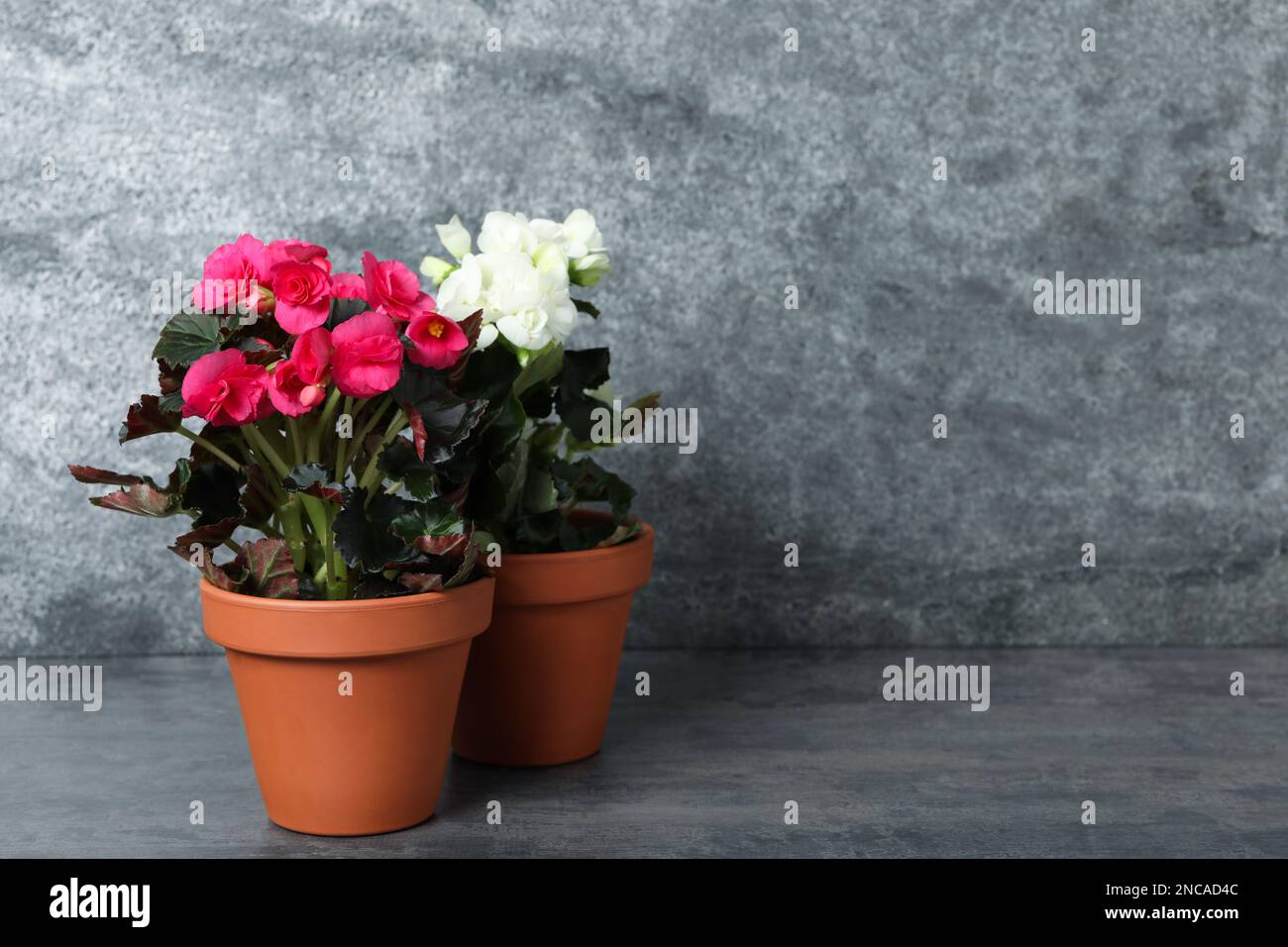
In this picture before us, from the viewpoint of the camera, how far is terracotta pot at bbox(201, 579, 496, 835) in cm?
126

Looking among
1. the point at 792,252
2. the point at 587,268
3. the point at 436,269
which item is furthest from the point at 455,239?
the point at 792,252

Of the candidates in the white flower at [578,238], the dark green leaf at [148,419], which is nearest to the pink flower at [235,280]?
Result: the dark green leaf at [148,419]

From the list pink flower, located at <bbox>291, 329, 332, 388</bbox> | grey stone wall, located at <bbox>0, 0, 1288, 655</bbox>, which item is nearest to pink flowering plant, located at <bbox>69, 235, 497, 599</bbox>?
pink flower, located at <bbox>291, 329, 332, 388</bbox>

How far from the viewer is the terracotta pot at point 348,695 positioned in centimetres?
126

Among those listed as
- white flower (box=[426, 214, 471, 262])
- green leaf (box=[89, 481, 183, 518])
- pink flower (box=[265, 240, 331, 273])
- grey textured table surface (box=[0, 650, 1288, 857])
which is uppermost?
white flower (box=[426, 214, 471, 262])

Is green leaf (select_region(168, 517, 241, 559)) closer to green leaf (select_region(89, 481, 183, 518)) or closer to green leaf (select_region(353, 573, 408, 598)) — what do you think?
green leaf (select_region(89, 481, 183, 518))

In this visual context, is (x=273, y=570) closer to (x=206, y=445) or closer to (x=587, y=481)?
(x=206, y=445)

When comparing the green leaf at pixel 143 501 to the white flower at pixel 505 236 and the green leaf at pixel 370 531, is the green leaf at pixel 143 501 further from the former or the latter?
the white flower at pixel 505 236

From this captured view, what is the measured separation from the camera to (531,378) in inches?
57.6

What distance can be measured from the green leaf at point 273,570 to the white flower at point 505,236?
0.38 metres

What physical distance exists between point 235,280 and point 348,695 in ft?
1.36

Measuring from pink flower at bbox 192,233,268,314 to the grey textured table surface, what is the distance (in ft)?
1.76

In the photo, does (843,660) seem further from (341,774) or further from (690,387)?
(341,774)
